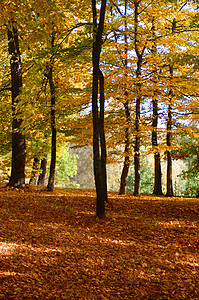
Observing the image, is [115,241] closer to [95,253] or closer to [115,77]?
[95,253]

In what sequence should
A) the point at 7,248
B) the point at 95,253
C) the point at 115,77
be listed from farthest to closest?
the point at 115,77 → the point at 95,253 → the point at 7,248

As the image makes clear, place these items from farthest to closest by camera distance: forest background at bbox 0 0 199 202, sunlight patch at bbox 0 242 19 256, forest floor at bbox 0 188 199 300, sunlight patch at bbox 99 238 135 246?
forest background at bbox 0 0 199 202
sunlight patch at bbox 99 238 135 246
sunlight patch at bbox 0 242 19 256
forest floor at bbox 0 188 199 300

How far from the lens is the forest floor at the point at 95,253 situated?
429cm

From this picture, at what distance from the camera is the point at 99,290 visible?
4.28 m

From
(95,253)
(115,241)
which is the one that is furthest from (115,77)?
(95,253)

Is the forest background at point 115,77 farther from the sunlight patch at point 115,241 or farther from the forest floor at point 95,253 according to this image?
the sunlight patch at point 115,241

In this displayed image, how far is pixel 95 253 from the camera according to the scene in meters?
5.67

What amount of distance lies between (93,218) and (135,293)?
4145 millimetres

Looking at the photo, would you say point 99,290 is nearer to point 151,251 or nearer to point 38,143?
point 151,251

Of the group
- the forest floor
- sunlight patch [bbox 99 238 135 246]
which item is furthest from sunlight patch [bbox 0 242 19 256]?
sunlight patch [bbox 99 238 135 246]

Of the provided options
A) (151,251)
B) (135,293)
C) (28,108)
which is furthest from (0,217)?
(135,293)

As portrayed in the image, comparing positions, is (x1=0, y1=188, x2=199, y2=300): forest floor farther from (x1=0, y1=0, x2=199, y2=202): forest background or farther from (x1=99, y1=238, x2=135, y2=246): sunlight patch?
(x1=0, y1=0, x2=199, y2=202): forest background

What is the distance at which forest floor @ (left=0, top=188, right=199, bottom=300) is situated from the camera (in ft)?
14.1

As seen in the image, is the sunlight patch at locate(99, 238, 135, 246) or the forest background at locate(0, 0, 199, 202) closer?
the sunlight patch at locate(99, 238, 135, 246)
